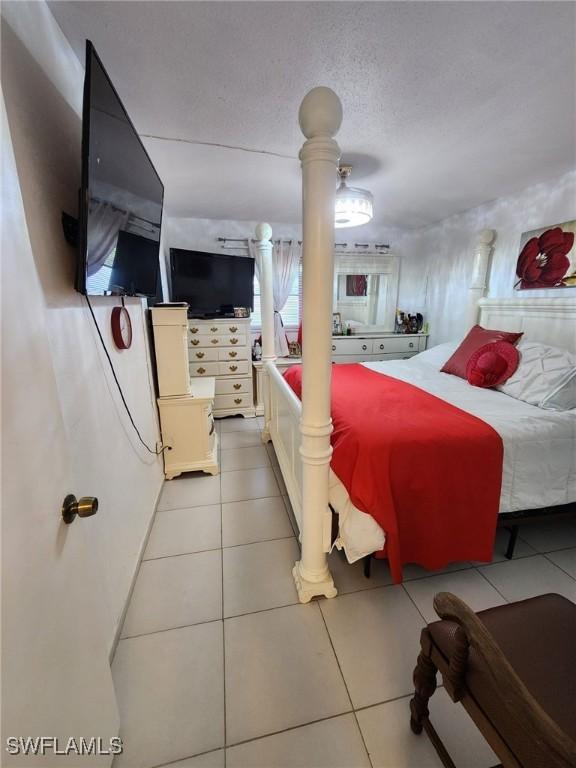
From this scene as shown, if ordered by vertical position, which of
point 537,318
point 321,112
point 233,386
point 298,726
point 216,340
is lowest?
point 298,726

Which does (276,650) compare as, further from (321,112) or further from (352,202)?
(352,202)

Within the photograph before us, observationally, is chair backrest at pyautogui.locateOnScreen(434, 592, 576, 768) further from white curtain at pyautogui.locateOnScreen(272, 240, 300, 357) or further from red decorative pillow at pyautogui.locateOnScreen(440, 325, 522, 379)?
white curtain at pyautogui.locateOnScreen(272, 240, 300, 357)

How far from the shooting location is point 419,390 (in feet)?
7.12

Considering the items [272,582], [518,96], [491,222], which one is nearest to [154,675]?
[272,582]

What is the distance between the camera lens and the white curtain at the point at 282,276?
3852mm

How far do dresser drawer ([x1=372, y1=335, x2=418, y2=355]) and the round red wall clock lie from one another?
117 inches

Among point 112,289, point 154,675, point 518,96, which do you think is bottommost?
point 154,675

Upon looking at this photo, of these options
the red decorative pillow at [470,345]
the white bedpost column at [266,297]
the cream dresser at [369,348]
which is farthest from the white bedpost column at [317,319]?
the cream dresser at [369,348]

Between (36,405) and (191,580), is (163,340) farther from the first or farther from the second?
(36,405)

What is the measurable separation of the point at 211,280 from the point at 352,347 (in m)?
1.84

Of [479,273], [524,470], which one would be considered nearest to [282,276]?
[479,273]

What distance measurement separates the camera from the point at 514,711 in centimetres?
53

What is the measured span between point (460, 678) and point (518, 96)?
2.28 metres

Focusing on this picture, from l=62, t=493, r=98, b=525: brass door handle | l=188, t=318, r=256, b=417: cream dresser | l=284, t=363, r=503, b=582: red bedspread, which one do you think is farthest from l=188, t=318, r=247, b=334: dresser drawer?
l=62, t=493, r=98, b=525: brass door handle
